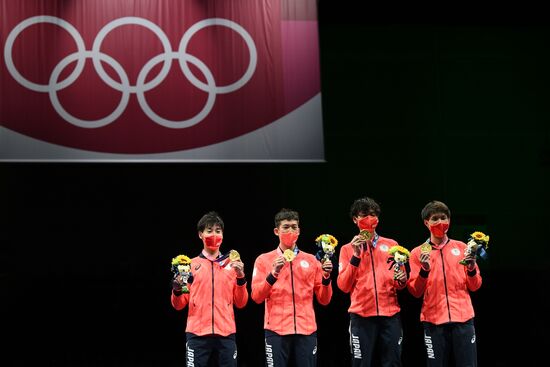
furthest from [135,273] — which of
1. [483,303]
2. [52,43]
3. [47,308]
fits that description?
[483,303]

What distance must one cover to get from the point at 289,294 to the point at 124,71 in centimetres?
271

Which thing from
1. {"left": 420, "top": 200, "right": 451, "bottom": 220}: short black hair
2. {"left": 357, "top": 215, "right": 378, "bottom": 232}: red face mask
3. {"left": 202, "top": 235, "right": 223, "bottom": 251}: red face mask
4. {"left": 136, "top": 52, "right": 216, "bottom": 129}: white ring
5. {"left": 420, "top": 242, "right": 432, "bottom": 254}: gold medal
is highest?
{"left": 136, "top": 52, "right": 216, "bottom": 129}: white ring

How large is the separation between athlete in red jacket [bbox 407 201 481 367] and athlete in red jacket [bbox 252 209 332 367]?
0.77 m

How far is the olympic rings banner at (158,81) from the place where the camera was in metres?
6.55

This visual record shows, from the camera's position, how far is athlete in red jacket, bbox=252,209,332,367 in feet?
18.0

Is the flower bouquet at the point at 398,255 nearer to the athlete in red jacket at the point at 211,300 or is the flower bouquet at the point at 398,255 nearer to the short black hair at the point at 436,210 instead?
the short black hair at the point at 436,210

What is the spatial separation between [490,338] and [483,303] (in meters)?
0.38

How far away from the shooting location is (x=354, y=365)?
5.68 m

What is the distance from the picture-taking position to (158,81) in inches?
265

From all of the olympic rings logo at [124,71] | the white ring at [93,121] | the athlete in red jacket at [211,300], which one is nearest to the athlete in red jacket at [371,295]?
the athlete in red jacket at [211,300]

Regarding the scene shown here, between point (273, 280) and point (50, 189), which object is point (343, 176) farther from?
point (50, 189)

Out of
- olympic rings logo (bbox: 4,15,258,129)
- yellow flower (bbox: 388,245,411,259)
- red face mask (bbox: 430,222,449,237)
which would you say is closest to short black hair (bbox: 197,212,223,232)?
olympic rings logo (bbox: 4,15,258,129)

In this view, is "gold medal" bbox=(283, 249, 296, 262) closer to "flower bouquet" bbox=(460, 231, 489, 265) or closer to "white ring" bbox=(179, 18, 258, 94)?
"flower bouquet" bbox=(460, 231, 489, 265)

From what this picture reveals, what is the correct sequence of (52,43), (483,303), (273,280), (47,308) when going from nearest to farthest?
(273,280), (52,43), (47,308), (483,303)
